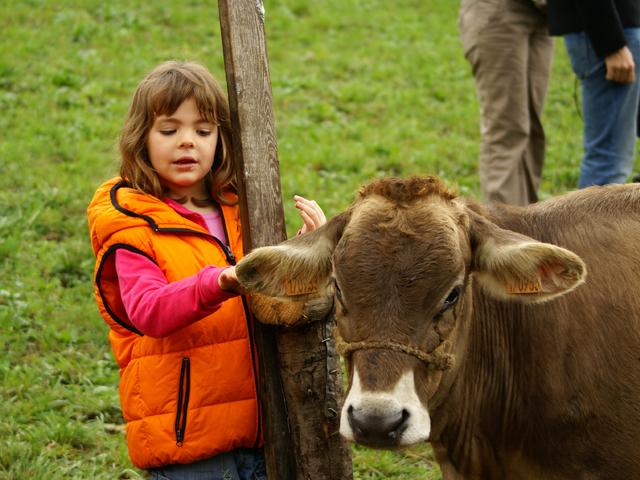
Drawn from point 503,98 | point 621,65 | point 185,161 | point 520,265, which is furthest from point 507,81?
point 520,265

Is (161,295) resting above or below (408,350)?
above

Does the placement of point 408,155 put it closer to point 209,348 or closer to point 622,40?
point 622,40

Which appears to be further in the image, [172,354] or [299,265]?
[172,354]

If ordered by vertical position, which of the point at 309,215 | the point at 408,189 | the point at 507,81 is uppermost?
the point at 408,189

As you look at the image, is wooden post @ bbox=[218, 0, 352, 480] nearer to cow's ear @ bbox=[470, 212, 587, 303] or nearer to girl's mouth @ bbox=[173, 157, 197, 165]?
girl's mouth @ bbox=[173, 157, 197, 165]

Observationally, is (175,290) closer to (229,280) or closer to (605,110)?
(229,280)

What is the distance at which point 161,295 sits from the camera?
3.81 meters

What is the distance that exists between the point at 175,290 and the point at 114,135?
638 cm

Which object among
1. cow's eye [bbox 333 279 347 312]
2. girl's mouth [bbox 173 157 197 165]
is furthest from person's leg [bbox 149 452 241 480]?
girl's mouth [bbox 173 157 197 165]

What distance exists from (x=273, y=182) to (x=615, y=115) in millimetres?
3692

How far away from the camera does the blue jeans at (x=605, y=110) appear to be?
6973mm

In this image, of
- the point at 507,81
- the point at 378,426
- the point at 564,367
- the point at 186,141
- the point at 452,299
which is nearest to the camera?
the point at 378,426

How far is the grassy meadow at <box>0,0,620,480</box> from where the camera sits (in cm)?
581

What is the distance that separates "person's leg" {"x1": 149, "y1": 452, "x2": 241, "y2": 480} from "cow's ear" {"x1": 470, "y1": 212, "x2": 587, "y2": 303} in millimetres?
1361
